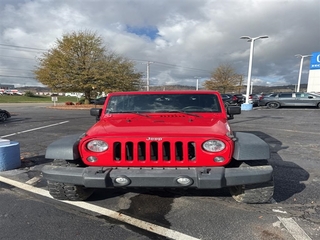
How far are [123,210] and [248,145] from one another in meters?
1.79

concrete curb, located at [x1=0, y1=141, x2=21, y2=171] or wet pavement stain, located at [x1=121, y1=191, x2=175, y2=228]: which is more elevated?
concrete curb, located at [x1=0, y1=141, x2=21, y2=171]

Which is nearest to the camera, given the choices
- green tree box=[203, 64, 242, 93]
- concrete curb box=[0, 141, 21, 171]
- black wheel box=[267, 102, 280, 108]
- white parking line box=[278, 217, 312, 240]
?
white parking line box=[278, 217, 312, 240]

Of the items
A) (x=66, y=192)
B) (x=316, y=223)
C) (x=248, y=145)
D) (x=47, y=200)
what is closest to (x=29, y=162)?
(x=47, y=200)

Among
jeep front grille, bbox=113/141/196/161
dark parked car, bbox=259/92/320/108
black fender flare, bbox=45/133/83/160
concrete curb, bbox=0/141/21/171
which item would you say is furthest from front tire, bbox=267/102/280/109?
black fender flare, bbox=45/133/83/160

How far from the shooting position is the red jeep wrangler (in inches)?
100

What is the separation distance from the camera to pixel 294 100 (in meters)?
21.2

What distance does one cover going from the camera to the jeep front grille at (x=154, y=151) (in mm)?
2689

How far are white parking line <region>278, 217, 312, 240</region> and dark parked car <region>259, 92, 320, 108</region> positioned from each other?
2138 centimetres

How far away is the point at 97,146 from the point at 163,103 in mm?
1598

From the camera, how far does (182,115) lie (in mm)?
3734

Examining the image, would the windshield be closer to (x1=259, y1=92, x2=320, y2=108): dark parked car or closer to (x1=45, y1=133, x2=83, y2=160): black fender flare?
(x1=45, y1=133, x2=83, y2=160): black fender flare

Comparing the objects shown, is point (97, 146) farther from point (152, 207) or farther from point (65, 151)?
point (152, 207)

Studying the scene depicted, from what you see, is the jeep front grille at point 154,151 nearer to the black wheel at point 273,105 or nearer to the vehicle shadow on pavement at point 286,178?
the vehicle shadow on pavement at point 286,178

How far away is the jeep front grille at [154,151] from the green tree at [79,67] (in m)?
24.6
